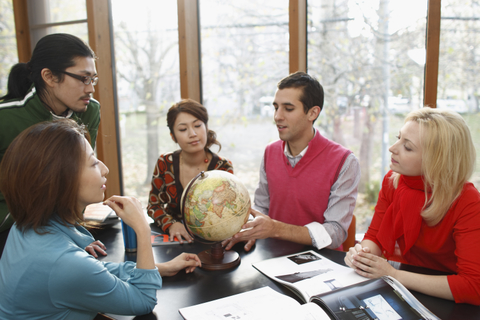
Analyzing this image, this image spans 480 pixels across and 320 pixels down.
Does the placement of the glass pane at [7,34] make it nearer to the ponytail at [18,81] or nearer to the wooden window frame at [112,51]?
the wooden window frame at [112,51]

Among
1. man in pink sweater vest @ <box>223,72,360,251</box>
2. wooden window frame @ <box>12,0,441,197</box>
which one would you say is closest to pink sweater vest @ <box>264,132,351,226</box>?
man in pink sweater vest @ <box>223,72,360,251</box>

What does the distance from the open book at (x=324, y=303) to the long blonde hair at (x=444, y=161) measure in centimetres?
45

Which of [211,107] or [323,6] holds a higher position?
[323,6]

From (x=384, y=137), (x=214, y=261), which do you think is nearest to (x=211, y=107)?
(x=384, y=137)

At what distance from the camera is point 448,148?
5.12ft

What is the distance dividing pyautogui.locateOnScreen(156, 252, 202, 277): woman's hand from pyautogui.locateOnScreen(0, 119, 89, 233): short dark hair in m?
0.50

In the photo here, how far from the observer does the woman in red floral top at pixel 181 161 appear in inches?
96.7

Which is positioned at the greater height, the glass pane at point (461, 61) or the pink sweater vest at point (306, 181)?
the glass pane at point (461, 61)

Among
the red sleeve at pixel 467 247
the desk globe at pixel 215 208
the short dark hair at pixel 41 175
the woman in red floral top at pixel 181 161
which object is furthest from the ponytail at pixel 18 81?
the red sleeve at pixel 467 247

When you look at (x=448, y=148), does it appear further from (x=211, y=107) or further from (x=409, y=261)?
(x=211, y=107)

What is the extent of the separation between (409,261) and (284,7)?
281 cm

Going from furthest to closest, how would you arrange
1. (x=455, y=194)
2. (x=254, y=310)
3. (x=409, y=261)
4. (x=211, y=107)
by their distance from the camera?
1. (x=211, y=107)
2. (x=409, y=261)
3. (x=455, y=194)
4. (x=254, y=310)

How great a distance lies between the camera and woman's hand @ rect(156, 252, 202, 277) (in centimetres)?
154

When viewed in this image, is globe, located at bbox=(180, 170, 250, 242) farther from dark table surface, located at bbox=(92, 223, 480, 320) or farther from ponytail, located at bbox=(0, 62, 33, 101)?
ponytail, located at bbox=(0, 62, 33, 101)
